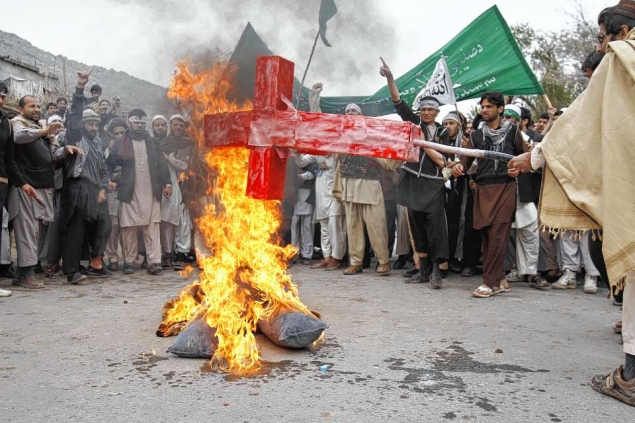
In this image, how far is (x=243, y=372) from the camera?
3715 millimetres

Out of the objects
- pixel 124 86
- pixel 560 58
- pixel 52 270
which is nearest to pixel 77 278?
pixel 52 270

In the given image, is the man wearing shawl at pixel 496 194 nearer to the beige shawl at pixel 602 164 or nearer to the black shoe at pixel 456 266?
Answer: the black shoe at pixel 456 266

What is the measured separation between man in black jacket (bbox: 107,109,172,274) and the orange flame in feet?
10.8

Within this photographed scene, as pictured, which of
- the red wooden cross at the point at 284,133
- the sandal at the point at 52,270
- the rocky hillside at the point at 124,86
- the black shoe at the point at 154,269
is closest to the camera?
the red wooden cross at the point at 284,133

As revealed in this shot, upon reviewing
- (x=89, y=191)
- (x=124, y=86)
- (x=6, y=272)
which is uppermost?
(x=124, y=86)

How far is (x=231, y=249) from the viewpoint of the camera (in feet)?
15.5

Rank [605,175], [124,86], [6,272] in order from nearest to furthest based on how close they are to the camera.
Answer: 1. [605,175]
2. [124,86]
3. [6,272]

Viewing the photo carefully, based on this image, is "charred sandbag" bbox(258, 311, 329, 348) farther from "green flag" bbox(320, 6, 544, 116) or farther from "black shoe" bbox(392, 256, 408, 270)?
"green flag" bbox(320, 6, 544, 116)

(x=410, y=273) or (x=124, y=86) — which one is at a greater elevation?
(x=124, y=86)

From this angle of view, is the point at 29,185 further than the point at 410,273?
No

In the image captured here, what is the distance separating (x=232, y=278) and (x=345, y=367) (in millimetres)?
1226

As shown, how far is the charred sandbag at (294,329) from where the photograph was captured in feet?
13.4

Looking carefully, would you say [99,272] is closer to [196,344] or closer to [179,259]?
[179,259]

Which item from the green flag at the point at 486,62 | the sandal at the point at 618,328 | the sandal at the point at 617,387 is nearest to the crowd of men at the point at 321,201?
the green flag at the point at 486,62
